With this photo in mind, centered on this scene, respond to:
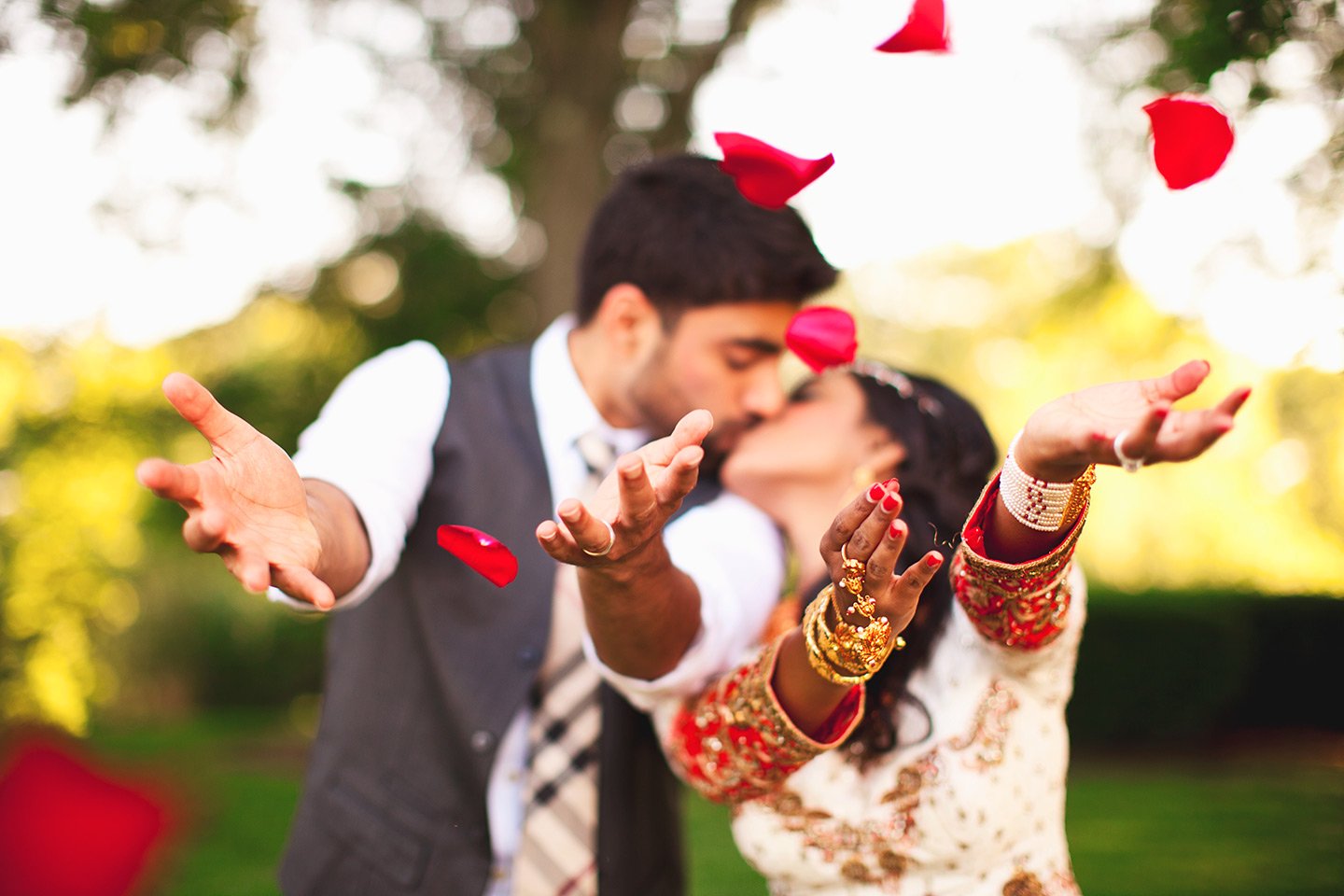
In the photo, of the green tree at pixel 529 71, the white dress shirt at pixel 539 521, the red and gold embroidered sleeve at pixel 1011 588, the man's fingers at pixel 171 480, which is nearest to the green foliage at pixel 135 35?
the green tree at pixel 529 71

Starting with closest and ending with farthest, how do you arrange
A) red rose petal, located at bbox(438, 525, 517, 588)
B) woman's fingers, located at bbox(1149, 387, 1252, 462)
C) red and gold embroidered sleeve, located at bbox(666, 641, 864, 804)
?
woman's fingers, located at bbox(1149, 387, 1252, 462) < red and gold embroidered sleeve, located at bbox(666, 641, 864, 804) < red rose petal, located at bbox(438, 525, 517, 588)

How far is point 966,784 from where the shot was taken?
6.24ft

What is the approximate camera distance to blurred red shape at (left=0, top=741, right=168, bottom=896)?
73 cm

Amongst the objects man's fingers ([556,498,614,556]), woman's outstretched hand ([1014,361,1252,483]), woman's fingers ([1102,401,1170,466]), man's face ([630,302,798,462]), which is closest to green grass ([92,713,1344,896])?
man's face ([630,302,798,462])

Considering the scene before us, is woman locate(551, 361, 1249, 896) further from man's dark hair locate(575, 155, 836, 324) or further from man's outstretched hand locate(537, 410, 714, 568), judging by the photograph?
man's dark hair locate(575, 155, 836, 324)

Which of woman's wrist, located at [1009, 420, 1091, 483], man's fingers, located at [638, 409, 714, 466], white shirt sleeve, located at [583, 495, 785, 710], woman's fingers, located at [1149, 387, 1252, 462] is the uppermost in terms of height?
woman's fingers, located at [1149, 387, 1252, 462]

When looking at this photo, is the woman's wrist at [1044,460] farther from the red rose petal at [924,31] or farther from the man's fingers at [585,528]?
the red rose petal at [924,31]

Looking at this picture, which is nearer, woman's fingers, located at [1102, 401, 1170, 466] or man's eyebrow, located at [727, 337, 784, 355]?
woman's fingers, located at [1102, 401, 1170, 466]

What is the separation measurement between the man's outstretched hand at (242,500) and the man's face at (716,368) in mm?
1030

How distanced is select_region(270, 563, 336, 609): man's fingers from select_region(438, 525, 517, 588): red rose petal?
0.44 m

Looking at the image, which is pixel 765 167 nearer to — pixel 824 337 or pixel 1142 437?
pixel 824 337

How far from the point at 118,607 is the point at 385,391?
28.4 ft

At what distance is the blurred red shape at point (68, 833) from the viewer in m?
0.73

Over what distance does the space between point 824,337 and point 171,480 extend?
130 centimetres
